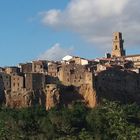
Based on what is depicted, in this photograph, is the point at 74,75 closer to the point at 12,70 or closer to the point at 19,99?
the point at 19,99

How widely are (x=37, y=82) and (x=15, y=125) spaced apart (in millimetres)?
13105

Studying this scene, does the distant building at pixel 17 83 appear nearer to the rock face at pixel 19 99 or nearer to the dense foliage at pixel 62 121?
the rock face at pixel 19 99

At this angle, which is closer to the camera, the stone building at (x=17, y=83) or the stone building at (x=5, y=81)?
the stone building at (x=17, y=83)

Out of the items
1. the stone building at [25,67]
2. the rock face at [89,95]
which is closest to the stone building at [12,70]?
the stone building at [25,67]

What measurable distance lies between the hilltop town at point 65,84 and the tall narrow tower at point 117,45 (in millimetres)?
20972

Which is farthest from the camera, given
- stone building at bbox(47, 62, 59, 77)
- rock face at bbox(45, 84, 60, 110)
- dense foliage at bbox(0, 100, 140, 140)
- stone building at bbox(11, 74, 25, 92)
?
stone building at bbox(47, 62, 59, 77)

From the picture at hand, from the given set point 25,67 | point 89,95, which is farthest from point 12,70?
point 89,95

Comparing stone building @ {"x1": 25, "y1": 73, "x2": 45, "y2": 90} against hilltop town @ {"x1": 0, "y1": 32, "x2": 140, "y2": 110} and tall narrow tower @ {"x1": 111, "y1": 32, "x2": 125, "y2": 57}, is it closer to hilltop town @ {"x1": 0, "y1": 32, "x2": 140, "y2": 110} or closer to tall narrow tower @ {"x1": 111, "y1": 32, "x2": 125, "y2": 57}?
hilltop town @ {"x1": 0, "y1": 32, "x2": 140, "y2": 110}

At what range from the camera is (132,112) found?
77188 millimetres

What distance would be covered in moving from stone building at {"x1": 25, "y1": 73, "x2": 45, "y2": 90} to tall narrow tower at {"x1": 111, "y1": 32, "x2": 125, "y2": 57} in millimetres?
30981

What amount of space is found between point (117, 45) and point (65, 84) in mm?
30972

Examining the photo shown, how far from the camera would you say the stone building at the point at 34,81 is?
81.4 meters

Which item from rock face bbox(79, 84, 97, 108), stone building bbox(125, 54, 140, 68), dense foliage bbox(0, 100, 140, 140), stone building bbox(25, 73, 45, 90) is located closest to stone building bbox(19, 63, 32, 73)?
stone building bbox(25, 73, 45, 90)

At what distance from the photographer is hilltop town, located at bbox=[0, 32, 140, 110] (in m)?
80.3
